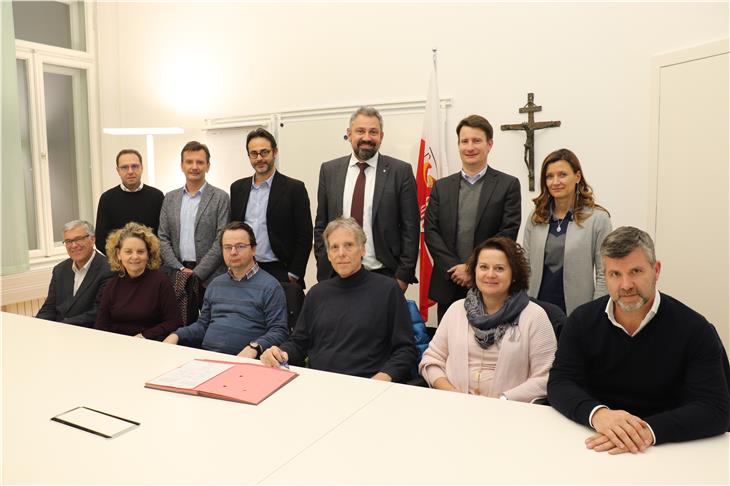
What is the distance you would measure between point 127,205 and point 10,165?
1230mm

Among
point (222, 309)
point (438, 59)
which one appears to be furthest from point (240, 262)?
point (438, 59)

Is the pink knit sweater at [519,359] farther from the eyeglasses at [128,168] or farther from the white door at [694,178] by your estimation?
the eyeglasses at [128,168]

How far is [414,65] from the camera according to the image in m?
4.39

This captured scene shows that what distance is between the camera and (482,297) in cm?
228

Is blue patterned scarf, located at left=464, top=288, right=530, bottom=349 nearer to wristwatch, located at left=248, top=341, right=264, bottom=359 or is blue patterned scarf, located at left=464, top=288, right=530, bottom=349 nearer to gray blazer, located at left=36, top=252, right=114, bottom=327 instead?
wristwatch, located at left=248, top=341, right=264, bottom=359

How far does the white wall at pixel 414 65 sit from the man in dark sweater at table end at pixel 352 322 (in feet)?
6.36

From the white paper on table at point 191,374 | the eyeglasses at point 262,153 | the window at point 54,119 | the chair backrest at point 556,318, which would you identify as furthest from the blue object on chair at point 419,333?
the window at point 54,119

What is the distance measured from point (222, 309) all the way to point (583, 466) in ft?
6.51

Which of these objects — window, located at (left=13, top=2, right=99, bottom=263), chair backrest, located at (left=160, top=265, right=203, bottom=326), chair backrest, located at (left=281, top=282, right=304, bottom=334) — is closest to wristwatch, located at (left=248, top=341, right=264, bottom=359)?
chair backrest, located at (left=281, top=282, right=304, bottom=334)

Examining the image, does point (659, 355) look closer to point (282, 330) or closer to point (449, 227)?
point (449, 227)

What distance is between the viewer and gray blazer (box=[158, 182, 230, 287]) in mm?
3578

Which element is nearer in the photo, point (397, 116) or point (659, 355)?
point (659, 355)

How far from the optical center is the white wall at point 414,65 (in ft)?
11.9

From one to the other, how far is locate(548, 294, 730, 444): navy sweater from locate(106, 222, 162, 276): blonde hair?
226cm
